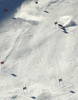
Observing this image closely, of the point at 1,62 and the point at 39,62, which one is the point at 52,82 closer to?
the point at 39,62

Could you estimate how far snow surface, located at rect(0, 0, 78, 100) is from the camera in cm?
1975

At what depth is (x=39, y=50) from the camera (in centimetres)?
2320

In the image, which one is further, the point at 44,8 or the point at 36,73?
the point at 44,8

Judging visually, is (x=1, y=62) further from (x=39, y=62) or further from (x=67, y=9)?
(x=67, y=9)

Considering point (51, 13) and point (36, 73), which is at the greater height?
point (51, 13)

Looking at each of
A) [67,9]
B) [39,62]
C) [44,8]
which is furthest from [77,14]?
[39,62]

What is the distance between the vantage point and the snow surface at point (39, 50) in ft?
64.8

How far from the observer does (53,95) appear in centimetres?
1889

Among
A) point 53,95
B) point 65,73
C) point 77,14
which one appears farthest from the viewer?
point 77,14

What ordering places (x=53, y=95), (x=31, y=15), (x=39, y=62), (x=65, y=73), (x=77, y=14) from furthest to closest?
1. (x=31, y=15)
2. (x=77, y=14)
3. (x=39, y=62)
4. (x=65, y=73)
5. (x=53, y=95)

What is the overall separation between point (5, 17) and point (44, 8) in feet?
16.4

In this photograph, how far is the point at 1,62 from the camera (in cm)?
2288

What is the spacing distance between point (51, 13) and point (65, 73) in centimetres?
895

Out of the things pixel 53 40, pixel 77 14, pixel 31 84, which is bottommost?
pixel 31 84
